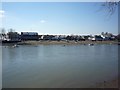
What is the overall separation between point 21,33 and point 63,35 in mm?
31198

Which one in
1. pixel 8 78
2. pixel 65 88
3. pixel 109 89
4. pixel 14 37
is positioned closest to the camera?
pixel 109 89

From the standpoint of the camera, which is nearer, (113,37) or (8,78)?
(8,78)

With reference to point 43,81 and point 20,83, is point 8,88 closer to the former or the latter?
point 20,83

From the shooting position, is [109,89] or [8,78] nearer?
[109,89]

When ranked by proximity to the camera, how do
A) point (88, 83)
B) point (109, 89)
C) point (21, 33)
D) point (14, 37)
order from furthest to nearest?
point (21, 33) < point (14, 37) < point (88, 83) < point (109, 89)

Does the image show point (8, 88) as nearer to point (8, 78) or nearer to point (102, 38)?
point (8, 78)

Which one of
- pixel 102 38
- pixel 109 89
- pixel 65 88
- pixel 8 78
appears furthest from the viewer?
pixel 102 38

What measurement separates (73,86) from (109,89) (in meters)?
2.76

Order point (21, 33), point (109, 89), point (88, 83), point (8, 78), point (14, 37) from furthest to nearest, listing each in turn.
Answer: point (21, 33) < point (14, 37) < point (8, 78) < point (88, 83) < point (109, 89)

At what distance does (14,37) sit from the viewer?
114562mm

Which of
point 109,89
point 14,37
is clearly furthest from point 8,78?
point 14,37

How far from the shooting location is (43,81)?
1756 cm

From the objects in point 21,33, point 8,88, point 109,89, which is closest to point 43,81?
point 8,88

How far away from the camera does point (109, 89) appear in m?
14.0
